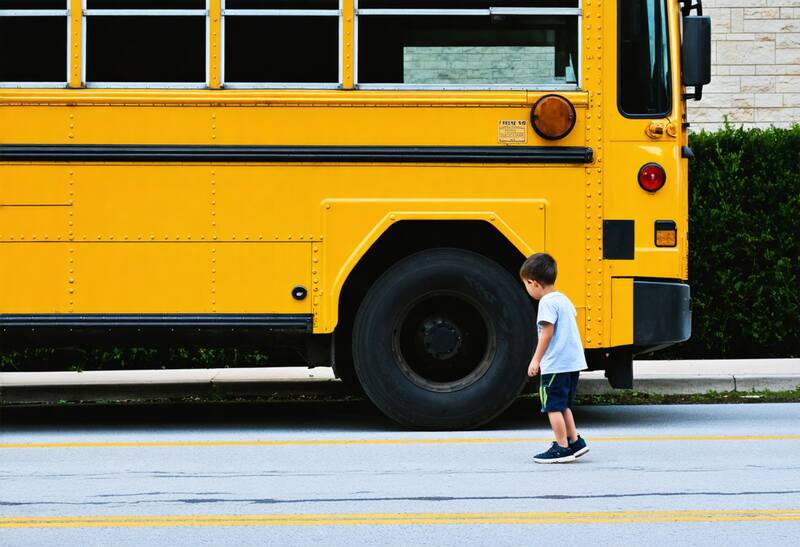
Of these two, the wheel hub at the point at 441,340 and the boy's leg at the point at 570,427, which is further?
the wheel hub at the point at 441,340

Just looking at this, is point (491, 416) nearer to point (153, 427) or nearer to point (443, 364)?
point (443, 364)

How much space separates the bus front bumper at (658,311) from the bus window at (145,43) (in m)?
→ 2.83

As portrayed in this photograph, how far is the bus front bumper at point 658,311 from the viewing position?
803 cm

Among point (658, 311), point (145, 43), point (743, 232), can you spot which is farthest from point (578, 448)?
point (743, 232)

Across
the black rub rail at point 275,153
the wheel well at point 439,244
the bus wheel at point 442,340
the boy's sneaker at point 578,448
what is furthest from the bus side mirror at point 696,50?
the boy's sneaker at point 578,448

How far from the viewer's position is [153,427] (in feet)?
28.5

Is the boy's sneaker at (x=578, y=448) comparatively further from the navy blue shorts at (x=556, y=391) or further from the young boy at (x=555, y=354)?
the navy blue shorts at (x=556, y=391)

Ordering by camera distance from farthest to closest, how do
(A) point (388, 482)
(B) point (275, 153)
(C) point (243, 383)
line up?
(C) point (243, 383), (B) point (275, 153), (A) point (388, 482)

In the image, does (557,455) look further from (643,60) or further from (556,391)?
(643,60)

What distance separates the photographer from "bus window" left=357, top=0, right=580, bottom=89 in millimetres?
8023

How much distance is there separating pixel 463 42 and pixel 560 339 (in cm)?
199

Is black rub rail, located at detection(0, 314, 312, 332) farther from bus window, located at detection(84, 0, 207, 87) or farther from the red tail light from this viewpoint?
the red tail light

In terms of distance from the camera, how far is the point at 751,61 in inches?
579

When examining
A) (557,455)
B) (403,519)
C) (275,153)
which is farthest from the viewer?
(275,153)
